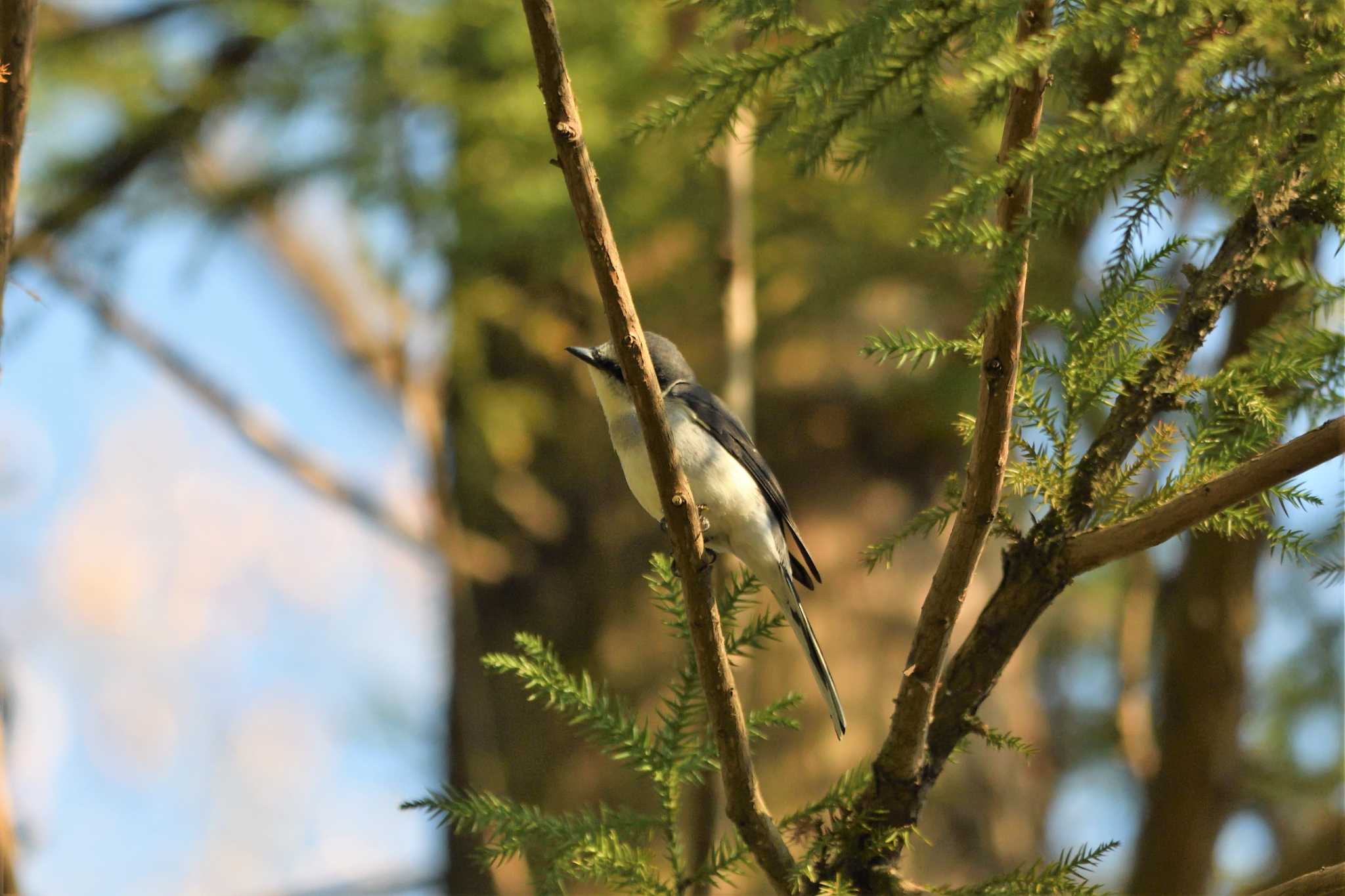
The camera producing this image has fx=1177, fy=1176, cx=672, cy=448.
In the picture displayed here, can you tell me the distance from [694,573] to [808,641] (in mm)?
1555

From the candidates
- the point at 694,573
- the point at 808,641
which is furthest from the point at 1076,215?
the point at 808,641

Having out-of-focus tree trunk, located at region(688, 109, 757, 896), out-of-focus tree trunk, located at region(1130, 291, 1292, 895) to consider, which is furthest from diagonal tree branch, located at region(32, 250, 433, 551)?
out-of-focus tree trunk, located at region(1130, 291, 1292, 895)

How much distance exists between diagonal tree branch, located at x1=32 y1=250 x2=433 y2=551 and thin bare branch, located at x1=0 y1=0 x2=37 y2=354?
11.7ft

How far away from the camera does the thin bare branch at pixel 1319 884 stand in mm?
1890

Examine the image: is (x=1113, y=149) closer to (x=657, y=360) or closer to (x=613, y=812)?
(x=613, y=812)

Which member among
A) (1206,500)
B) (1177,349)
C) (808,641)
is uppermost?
(808,641)

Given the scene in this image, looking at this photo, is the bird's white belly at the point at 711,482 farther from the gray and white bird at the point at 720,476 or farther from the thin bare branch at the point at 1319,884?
the thin bare branch at the point at 1319,884

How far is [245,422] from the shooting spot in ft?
20.6

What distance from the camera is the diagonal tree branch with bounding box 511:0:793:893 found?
206 cm

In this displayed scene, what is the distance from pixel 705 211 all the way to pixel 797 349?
1.15m

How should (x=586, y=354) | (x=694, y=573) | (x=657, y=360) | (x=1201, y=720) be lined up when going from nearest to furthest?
(x=694, y=573)
(x=586, y=354)
(x=657, y=360)
(x=1201, y=720)

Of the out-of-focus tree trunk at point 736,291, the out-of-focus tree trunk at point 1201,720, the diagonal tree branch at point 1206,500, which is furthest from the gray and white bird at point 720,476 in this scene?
the out-of-focus tree trunk at point 1201,720

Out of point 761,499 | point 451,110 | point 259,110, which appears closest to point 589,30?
point 451,110

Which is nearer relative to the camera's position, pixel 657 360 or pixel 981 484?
pixel 981 484
